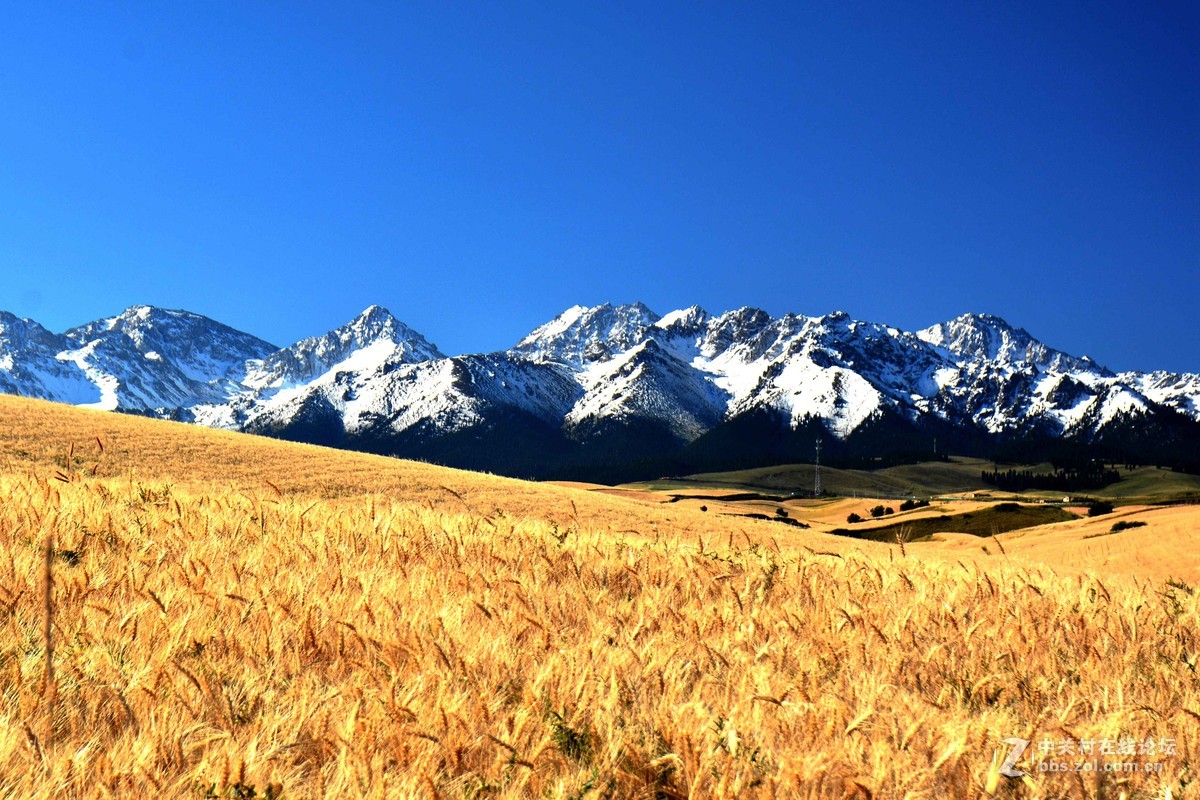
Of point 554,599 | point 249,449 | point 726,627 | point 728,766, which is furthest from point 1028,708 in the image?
point 249,449

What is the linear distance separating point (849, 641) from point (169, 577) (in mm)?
4738

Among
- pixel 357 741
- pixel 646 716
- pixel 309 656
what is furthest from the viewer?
pixel 309 656

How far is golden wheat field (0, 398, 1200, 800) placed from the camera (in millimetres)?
3227

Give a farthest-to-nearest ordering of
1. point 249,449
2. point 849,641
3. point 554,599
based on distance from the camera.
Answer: point 249,449 < point 554,599 < point 849,641

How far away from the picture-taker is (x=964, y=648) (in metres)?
5.57

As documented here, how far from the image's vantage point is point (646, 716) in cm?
382

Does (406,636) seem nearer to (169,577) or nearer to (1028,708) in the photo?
(169,577)

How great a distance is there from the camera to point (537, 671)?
432cm

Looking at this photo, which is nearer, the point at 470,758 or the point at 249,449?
the point at 470,758

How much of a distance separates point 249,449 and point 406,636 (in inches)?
1233

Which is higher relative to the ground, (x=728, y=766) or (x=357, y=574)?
(x=357, y=574)

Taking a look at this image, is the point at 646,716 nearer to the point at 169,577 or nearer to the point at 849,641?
the point at 849,641

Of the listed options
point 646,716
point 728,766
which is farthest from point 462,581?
point 728,766

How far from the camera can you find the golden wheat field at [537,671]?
3227mm
